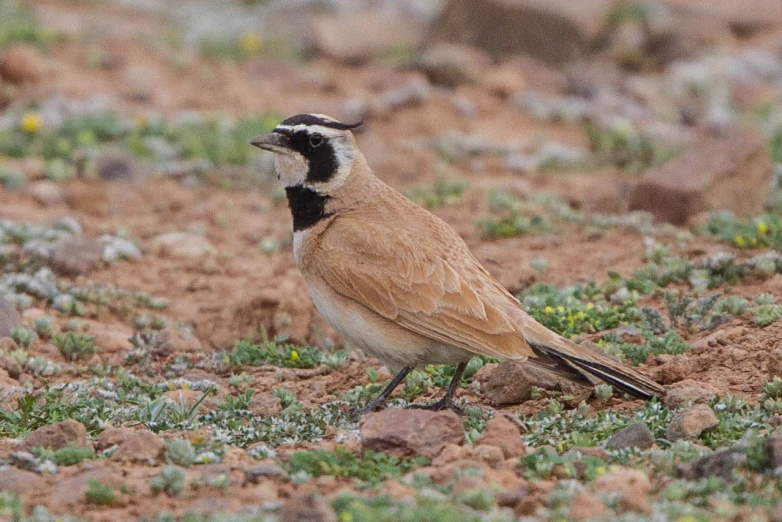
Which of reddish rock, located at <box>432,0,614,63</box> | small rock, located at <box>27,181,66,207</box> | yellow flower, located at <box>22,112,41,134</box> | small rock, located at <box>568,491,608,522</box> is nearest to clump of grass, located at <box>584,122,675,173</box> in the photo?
reddish rock, located at <box>432,0,614,63</box>

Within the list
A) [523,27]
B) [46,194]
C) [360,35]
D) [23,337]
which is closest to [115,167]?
[46,194]

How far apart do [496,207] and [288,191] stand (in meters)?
3.74

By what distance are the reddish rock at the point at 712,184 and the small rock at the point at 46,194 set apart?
5247mm

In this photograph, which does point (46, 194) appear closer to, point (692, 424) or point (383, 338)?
point (383, 338)

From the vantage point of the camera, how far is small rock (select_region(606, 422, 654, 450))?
5977 millimetres

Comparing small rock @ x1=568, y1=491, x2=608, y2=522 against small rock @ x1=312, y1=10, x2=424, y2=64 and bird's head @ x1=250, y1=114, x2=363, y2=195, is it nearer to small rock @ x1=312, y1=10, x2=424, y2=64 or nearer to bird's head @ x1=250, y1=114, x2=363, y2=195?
bird's head @ x1=250, y1=114, x2=363, y2=195

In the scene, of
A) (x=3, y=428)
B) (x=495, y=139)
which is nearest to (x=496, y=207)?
(x=495, y=139)

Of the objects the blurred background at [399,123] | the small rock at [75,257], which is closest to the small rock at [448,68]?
the blurred background at [399,123]

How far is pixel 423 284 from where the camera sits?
274 inches

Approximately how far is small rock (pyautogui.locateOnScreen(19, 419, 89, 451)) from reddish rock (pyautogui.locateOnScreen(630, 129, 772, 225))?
6056 mm

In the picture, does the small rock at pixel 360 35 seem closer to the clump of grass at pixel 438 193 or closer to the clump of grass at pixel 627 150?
the clump of grass at pixel 627 150

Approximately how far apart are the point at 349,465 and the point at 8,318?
3.61 m

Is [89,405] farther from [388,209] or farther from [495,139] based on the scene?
[495,139]

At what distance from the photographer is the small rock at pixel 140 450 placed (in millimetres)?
5930
